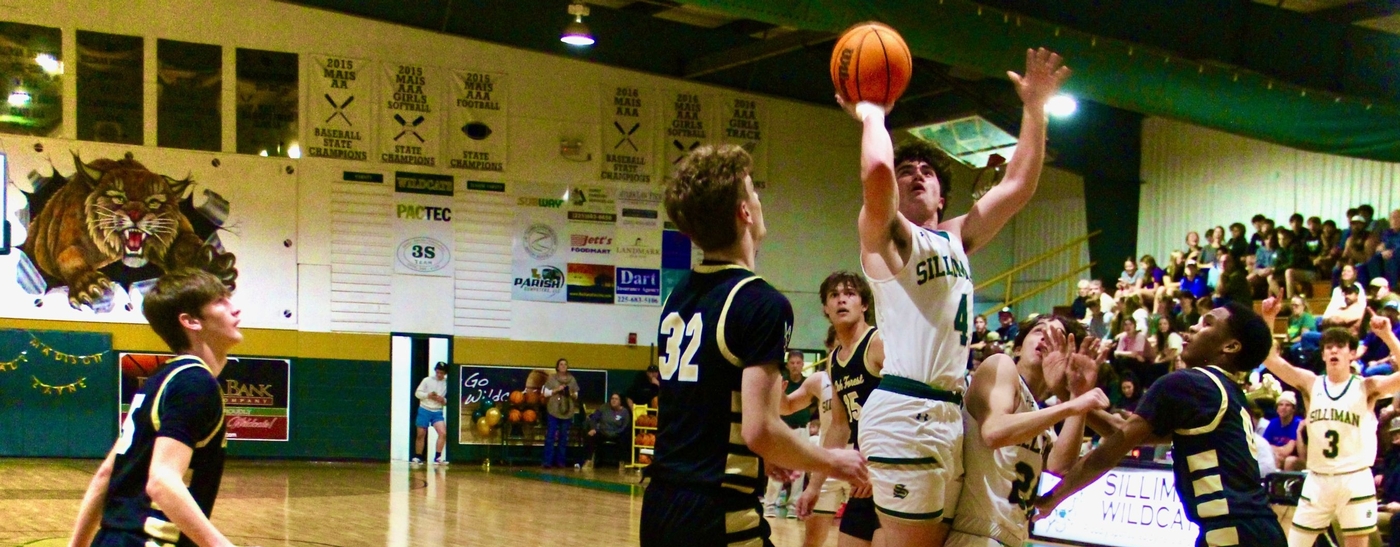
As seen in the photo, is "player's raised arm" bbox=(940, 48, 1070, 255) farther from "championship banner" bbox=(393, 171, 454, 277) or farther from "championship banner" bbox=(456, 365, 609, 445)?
"championship banner" bbox=(393, 171, 454, 277)

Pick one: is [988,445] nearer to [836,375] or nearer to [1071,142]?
[836,375]

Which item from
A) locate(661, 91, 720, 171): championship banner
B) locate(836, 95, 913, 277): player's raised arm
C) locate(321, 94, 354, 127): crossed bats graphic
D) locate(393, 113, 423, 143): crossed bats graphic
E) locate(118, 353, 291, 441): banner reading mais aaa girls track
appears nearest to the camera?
locate(836, 95, 913, 277): player's raised arm

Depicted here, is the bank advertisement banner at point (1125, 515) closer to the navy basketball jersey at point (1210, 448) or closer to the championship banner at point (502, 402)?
the navy basketball jersey at point (1210, 448)

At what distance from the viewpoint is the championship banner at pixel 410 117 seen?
2172 cm

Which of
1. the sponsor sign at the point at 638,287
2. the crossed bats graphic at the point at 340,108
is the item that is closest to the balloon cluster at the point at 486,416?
the sponsor sign at the point at 638,287

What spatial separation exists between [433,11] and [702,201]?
19.8 metres

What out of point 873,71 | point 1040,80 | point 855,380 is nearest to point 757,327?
point 873,71

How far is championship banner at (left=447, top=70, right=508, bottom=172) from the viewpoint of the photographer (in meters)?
22.2

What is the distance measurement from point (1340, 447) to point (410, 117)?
1650cm

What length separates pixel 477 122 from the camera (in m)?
22.4

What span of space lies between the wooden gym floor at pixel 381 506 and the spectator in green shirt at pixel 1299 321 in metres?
7.50

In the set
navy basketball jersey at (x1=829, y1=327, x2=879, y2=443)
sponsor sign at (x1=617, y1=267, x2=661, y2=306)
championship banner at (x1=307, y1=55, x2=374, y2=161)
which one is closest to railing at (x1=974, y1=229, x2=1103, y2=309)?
sponsor sign at (x1=617, y1=267, x2=661, y2=306)

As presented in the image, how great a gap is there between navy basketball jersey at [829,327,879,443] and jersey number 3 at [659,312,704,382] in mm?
2276

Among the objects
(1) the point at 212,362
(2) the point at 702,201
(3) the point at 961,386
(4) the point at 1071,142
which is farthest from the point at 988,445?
(4) the point at 1071,142
